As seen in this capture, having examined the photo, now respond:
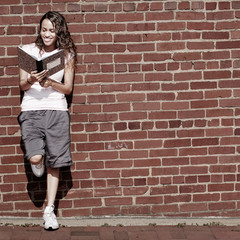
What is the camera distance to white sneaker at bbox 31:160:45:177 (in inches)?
185

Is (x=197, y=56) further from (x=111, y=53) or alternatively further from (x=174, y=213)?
(x=174, y=213)

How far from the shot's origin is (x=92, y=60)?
15.8 feet

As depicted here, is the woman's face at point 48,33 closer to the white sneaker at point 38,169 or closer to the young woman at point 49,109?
the young woman at point 49,109

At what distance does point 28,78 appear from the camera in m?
4.50

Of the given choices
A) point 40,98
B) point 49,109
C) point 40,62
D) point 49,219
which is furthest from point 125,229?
point 40,62

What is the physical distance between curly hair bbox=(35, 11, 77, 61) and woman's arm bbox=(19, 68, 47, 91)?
0.98 ft

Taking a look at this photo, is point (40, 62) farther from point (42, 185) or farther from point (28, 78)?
point (42, 185)

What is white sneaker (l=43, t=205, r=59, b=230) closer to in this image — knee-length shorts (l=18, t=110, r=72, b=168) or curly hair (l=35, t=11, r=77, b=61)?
knee-length shorts (l=18, t=110, r=72, b=168)

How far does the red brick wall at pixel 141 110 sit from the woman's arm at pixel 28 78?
0.71 feet

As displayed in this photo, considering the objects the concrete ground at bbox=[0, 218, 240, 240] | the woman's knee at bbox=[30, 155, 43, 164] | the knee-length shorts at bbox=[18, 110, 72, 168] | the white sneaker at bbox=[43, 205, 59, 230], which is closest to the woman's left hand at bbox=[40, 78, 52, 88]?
the knee-length shorts at bbox=[18, 110, 72, 168]

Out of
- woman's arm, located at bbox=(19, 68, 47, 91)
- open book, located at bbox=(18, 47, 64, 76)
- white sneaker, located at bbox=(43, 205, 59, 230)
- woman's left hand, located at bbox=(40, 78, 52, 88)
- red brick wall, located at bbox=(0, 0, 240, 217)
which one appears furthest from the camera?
red brick wall, located at bbox=(0, 0, 240, 217)

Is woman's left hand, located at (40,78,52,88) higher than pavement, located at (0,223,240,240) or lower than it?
higher

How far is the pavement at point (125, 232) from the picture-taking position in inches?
180

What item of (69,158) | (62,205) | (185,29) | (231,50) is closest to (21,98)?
(69,158)
